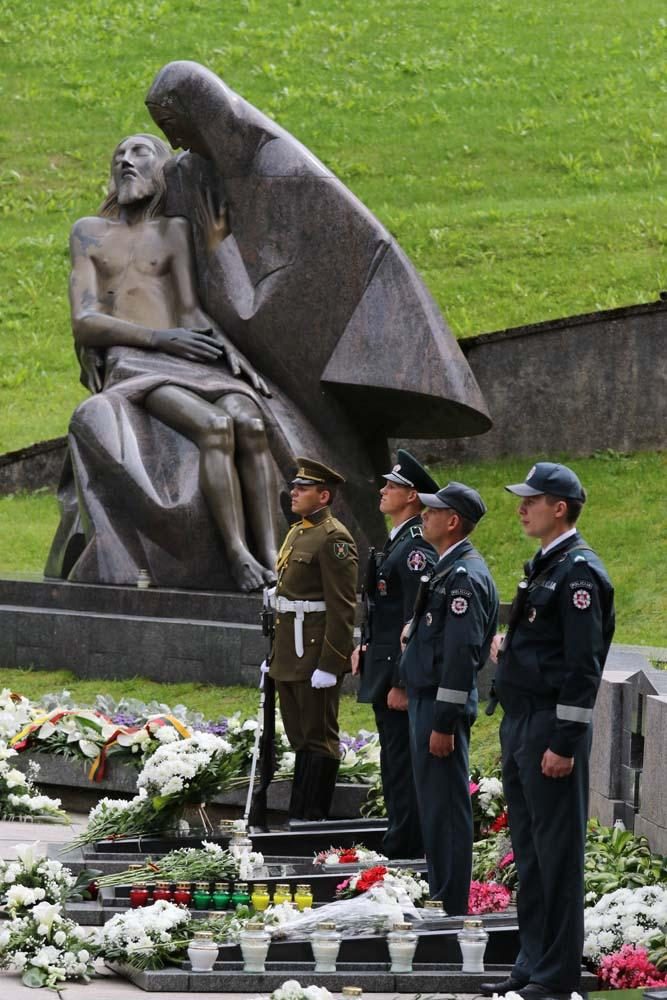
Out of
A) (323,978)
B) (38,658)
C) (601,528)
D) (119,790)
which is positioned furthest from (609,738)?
(601,528)

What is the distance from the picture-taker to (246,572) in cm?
1155

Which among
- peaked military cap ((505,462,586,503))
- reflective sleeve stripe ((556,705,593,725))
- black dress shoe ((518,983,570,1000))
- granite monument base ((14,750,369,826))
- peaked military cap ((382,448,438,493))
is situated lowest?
granite monument base ((14,750,369,826))

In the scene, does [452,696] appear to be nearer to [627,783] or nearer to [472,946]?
[472,946]

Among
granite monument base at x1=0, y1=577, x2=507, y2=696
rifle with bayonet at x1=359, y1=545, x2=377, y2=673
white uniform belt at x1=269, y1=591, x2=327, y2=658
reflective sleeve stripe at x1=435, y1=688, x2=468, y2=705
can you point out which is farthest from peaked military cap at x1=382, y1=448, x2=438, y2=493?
granite monument base at x1=0, y1=577, x2=507, y2=696

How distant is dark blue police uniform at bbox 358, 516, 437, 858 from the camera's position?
24.8 feet

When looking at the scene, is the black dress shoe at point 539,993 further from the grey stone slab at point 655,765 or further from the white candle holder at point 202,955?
the grey stone slab at point 655,765

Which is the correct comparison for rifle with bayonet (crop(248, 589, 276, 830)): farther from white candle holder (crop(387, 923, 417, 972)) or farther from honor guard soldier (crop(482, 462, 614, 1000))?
honor guard soldier (crop(482, 462, 614, 1000))

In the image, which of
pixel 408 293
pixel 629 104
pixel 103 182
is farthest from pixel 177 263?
pixel 629 104

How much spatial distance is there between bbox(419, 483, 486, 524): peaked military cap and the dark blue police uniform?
3.04 feet

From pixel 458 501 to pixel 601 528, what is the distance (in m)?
9.13

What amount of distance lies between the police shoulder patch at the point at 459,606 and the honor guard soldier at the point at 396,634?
1.13 meters

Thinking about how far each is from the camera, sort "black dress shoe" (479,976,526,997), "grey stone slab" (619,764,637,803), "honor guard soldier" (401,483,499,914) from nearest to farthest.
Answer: "black dress shoe" (479,976,526,997)
"honor guard soldier" (401,483,499,914)
"grey stone slab" (619,764,637,803)

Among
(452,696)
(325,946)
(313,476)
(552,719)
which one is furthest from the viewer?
(313,476)

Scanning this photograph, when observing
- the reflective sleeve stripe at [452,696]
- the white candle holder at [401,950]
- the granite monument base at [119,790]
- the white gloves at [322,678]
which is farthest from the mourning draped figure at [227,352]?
the white candle holder at [401,950]
